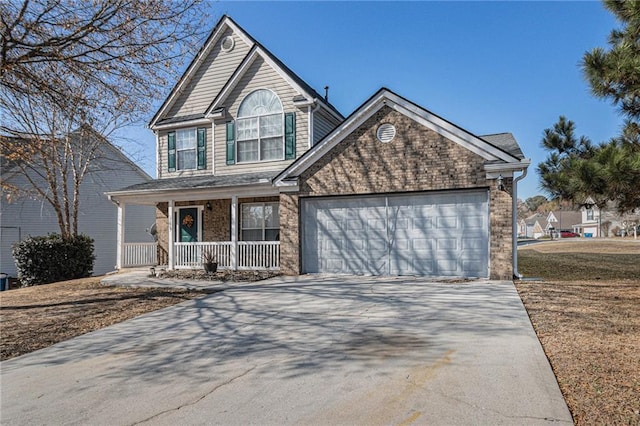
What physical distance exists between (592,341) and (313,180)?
28.1ft

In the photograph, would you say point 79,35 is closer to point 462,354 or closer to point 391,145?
point 391,145

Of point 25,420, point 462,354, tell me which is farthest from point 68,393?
point 462,354

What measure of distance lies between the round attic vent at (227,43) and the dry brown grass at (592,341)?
44.5ft

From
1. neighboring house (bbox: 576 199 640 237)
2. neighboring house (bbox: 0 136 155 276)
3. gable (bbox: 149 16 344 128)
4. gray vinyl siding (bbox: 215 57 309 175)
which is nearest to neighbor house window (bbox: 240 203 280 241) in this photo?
gray vinyl siding (bbox: 215 57 309 175)

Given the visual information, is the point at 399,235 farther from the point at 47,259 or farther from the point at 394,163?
the point at 47,259

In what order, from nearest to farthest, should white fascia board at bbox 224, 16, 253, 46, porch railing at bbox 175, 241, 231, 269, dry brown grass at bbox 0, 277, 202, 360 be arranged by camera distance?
dry brown grass at bbox 0, 277, 202, 360 → porch railing at bbox 175, 241, 231, 269 → white fascia board at bbox 224, 16, 253, 46

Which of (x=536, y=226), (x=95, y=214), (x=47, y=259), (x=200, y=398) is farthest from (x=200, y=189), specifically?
(x=536, y=226)

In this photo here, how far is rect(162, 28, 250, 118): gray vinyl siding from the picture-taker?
16.7 meters

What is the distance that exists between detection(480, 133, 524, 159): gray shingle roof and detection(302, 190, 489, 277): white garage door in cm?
126

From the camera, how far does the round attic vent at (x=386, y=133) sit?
38.2 ft

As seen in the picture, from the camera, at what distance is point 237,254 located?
46.2 ft

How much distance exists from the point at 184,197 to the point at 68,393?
1099 cm

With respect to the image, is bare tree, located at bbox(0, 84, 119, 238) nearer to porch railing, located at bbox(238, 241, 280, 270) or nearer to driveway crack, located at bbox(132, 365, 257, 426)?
porch railing, located at bbox(238, 241, 280, 270)

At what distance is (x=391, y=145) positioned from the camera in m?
11.7
